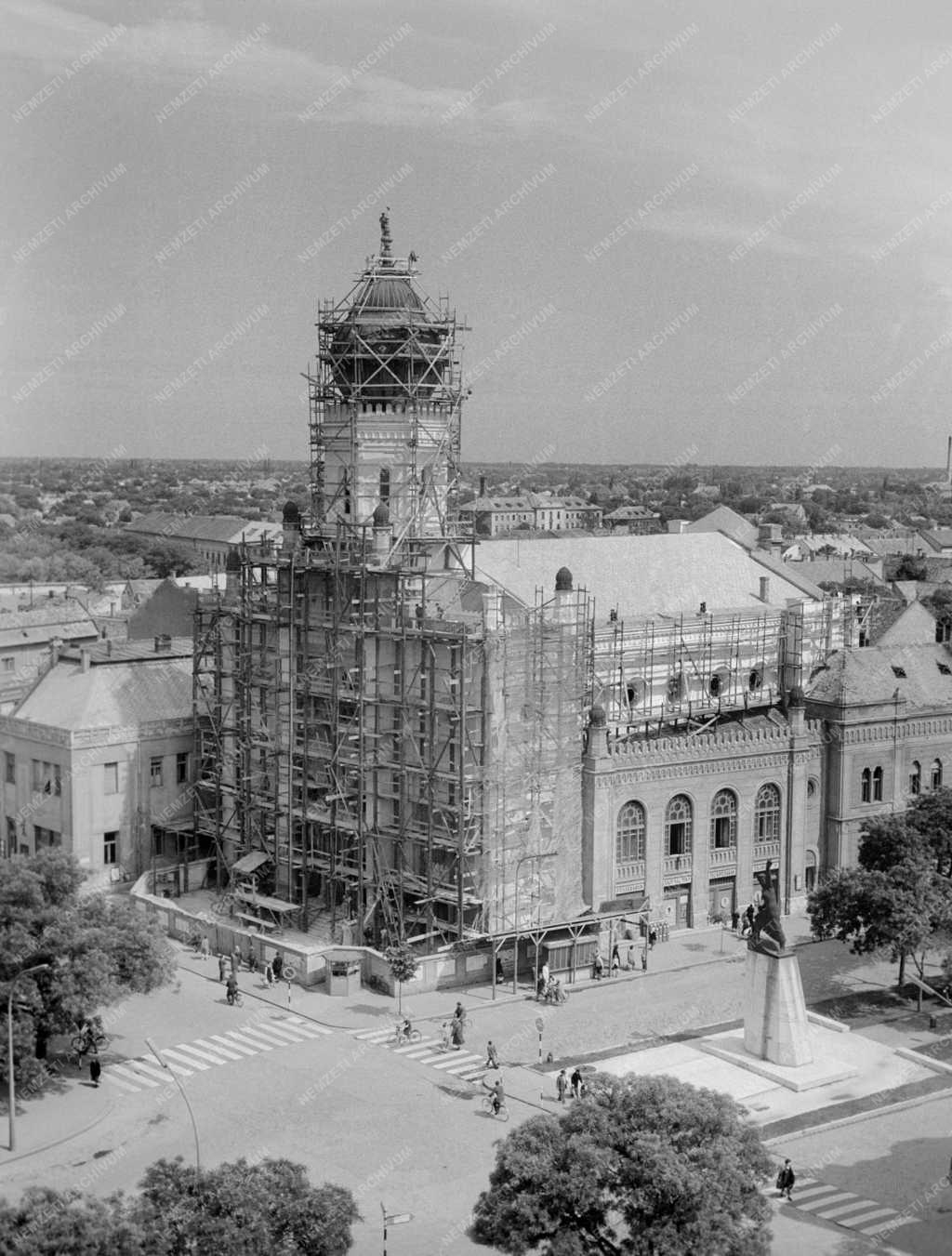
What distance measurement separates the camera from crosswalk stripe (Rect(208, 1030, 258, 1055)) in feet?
192

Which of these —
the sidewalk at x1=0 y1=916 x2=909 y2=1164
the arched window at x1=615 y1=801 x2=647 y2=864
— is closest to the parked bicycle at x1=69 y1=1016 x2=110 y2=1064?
the sidewalk at x1=0 y1=916 x2=909 y2=1164

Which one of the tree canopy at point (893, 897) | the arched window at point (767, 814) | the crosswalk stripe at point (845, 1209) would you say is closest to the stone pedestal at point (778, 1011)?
the tree canopy at point (893, 897)

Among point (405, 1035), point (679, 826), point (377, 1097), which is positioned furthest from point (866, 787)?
point (377, 1097)

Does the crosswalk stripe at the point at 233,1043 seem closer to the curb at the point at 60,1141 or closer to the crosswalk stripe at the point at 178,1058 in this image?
the crosswalk stripe at the point at 178,1058

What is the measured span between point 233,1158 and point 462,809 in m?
21.5

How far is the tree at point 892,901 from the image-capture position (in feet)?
205

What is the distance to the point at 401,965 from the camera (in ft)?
208

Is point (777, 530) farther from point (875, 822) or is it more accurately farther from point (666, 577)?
point (875, 822)

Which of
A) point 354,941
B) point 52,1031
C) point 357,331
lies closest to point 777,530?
point 357,331

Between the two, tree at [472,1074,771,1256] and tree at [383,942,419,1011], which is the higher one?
tree at [472,1074,771,1256]

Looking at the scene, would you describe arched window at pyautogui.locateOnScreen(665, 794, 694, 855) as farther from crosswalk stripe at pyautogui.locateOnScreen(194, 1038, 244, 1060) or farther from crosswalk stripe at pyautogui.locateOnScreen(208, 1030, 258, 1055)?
crosswalk stripe at pyautogui.locateOnScreen(194, 1038, 244, 1060)

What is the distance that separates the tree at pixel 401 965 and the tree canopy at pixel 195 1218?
28.1 meters

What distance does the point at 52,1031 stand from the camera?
52750 mm

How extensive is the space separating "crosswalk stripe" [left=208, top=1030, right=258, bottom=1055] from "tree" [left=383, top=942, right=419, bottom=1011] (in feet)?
22.6
